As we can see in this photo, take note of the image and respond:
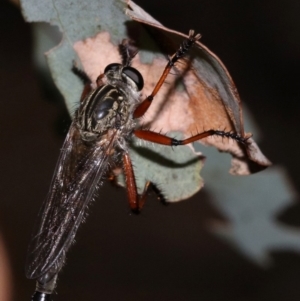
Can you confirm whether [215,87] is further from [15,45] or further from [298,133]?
[15,45]

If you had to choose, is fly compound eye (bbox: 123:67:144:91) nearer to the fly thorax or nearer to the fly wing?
the fly thorax

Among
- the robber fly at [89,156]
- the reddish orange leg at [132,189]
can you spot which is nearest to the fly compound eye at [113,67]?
the robber fly at [89,156]

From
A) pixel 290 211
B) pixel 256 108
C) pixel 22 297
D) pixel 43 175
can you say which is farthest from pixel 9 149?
pixel 290 211

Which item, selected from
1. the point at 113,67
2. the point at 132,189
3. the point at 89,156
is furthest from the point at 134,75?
the point at 132,189

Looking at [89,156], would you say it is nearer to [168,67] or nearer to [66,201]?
[66,201]

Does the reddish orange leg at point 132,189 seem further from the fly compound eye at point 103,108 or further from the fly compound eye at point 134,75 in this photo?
the fly compound eye at point 134,75

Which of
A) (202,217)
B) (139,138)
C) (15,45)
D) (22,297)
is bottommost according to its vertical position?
(22,297)
